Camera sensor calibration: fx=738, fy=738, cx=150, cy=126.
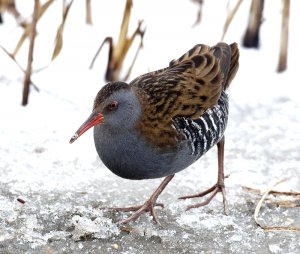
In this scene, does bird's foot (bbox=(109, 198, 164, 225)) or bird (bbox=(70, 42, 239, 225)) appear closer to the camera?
bird (bbox=(70, 42, 239, 225))

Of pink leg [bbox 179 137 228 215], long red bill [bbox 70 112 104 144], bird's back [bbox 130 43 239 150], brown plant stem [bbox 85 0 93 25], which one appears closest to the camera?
long red bill [bbox 70 112 104 144]

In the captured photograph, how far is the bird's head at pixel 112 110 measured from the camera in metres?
3.95

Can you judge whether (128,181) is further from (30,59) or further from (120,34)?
(120,34)

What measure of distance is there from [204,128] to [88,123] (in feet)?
2.37

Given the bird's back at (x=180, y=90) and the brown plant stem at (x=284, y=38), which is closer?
the bird's back at (x=180, y=90)

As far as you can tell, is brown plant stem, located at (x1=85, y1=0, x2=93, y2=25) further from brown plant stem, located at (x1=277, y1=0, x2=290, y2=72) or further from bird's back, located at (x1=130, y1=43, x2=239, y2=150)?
bird's back, located at (x1=130, y1=43, x2=239, y2=150)

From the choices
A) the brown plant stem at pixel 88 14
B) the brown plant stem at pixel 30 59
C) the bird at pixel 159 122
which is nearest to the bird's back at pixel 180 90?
the bird at pixel 159 122

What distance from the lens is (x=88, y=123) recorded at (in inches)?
155

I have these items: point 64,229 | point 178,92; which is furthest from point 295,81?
point 64,229

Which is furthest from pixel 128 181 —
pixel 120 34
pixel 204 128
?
pixel 120 34

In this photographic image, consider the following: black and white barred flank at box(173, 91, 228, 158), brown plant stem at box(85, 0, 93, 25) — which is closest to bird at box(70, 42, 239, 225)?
black and white barred flank at box(173, 91, 228, 158)

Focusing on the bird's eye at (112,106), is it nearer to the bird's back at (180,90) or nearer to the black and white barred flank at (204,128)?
the bird's back at (180,90)

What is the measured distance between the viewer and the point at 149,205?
4355mm

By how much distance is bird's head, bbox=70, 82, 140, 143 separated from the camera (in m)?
3.95
